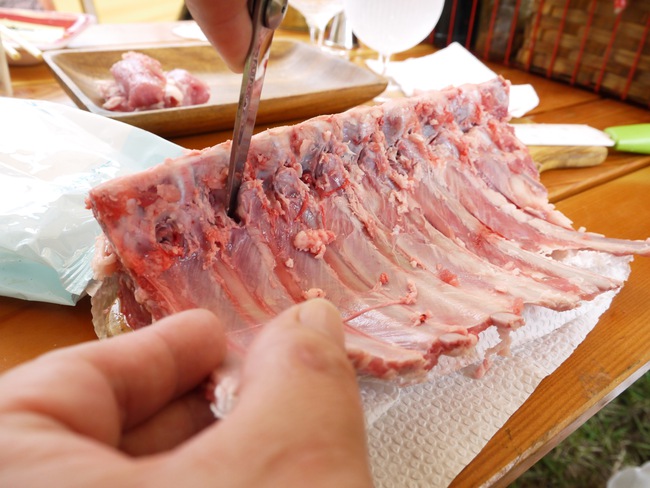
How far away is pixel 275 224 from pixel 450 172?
576mm

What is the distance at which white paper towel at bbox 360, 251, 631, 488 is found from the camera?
96 centimetres

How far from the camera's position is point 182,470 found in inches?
18.1

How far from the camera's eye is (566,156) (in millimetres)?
2059

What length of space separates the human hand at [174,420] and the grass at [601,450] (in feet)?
6.50

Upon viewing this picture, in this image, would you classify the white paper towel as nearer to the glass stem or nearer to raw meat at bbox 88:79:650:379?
raw meat at bbox 88:79:650:379

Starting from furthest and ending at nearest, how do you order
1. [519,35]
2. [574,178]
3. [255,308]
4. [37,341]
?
[519,35], [574,178], [37,341], [255,308]

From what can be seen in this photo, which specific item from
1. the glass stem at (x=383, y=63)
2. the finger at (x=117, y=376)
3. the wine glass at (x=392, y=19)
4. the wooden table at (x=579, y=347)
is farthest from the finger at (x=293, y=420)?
the glass stem at (x=383, y=63)

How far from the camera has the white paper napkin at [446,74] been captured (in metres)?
2.63

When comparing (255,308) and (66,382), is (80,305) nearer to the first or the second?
(255,308)

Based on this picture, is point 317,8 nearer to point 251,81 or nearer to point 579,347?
point 251,81

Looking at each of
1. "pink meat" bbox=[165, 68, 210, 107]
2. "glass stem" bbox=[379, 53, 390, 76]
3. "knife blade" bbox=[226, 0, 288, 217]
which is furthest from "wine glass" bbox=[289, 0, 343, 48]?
"knife blade" bbox=[226, 0, 288, 217]

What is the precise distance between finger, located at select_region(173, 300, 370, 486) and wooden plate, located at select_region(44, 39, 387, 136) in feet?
4.70

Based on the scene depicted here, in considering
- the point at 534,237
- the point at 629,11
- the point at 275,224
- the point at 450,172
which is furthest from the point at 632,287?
the point at 629,11

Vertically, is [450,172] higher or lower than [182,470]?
lower
